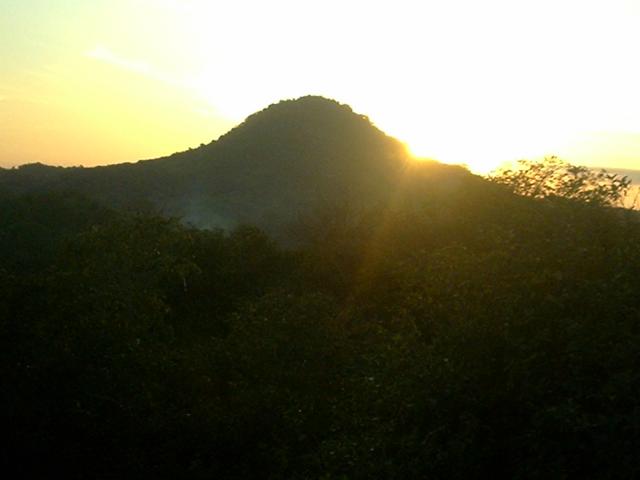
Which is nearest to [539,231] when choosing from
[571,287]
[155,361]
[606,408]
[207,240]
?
[571,287]

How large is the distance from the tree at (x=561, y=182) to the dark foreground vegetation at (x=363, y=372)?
5 cm

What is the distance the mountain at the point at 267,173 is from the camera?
7431 cm

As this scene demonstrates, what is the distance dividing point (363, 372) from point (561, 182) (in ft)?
21.9

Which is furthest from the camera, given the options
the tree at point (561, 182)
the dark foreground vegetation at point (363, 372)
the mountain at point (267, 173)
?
the mountain at point (267, 173)

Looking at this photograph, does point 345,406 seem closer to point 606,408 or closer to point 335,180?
point 606,408

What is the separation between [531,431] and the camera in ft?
32.3

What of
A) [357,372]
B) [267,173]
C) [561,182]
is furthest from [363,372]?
[267,173]

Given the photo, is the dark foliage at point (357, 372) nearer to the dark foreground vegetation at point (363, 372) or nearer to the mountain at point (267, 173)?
the dark foreground vegetation at point (363, 372)

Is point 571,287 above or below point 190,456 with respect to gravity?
above

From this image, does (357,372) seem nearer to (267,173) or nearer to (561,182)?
(561,182)

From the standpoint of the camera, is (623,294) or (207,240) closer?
(623,294)

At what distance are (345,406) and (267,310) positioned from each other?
3069 mm

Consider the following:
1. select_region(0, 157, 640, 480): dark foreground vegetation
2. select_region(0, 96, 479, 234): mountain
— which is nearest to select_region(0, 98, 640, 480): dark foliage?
select_region(0, 157, 640, 480): dark foreground vegetation

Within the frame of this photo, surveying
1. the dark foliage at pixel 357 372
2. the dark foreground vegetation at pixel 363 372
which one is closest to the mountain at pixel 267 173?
the dark foreground vegetation at pixel 363 372
